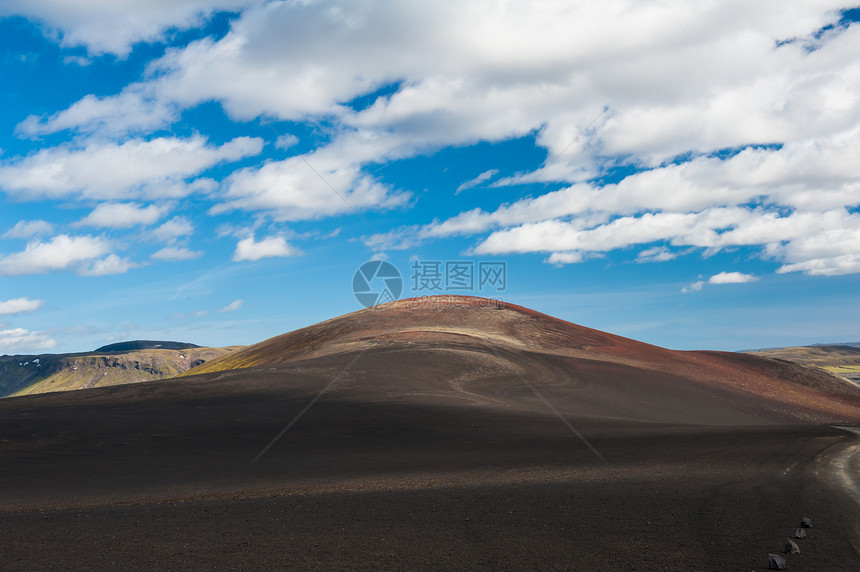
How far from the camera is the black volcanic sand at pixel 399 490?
1203cm

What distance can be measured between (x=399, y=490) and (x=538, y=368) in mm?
43176

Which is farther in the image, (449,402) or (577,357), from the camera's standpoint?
(577,357)

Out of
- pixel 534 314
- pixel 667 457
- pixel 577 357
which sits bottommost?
pixel 667 457

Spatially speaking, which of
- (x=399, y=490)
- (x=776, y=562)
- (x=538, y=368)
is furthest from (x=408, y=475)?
(x=538, y=368)

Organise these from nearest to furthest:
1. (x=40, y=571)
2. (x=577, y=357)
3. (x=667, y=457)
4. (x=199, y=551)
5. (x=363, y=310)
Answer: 1. (x=40, y=571)
2. (x=199, y=551)
3. (x=667, y=457)
4. (x=577, y=357)
5. (x=363, y=310)

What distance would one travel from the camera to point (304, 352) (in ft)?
240

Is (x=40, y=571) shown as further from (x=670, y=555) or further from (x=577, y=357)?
(x=577, y=357)

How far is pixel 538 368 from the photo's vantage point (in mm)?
60469

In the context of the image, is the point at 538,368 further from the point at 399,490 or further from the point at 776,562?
the point at 776,562

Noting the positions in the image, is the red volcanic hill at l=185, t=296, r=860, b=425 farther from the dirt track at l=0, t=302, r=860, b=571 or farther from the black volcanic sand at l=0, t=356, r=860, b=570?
the black volcanic sand at l=0, t=356, r=860, b=570

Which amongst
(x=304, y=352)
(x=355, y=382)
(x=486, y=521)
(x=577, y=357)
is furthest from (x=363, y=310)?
(x=486, y=521)

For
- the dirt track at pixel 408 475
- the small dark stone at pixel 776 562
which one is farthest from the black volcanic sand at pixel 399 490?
the small dark stone at pixel 776 562

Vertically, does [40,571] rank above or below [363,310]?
below

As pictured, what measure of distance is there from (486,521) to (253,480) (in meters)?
11.1
